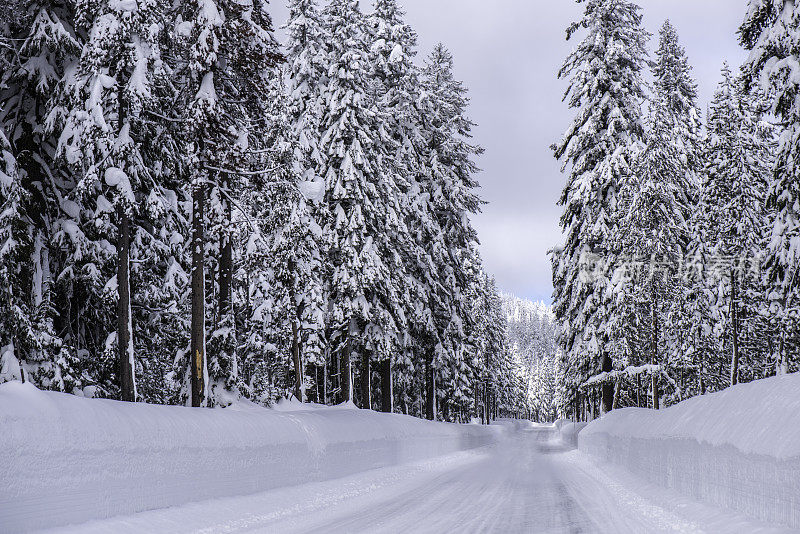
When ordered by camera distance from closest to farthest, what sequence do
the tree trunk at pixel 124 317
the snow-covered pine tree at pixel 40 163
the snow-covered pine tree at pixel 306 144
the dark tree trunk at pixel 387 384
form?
the snow-covered pine tree at pixel 40 163
the tree trunk at pixel 124 317
the snow-covered pine tree at pixel 306 144
the dark tree trunk at pixel 387 384

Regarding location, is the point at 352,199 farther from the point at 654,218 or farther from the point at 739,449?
the point at 739,449

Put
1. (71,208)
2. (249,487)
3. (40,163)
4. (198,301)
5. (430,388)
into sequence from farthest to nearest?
1. (430,388)
2. (71,208)
3. (40,163)
4. (198,301)
5. (249,487)

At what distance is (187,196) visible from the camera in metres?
21.4

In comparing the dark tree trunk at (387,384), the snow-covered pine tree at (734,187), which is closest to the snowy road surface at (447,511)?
the dark tree trunk at (387,384)

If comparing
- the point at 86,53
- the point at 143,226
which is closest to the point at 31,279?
the point at 143,226

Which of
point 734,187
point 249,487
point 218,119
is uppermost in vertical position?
point 734,187

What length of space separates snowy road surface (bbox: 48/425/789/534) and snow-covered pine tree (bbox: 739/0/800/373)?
6.99m

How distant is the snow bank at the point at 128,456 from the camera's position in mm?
6145

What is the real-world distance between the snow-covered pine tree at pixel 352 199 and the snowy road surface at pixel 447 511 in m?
13.9

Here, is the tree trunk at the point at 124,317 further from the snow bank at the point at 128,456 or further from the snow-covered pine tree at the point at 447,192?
the snow-covered pine tree at the point at 447,192

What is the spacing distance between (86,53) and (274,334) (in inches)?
783

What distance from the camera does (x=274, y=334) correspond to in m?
34.2

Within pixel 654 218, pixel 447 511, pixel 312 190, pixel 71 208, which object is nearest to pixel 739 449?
pixel 447 511

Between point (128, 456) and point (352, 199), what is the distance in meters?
20.8
